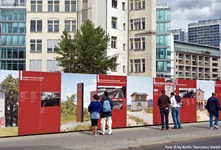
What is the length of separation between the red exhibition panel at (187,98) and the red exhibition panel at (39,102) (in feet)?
27.7

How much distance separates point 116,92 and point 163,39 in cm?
10378

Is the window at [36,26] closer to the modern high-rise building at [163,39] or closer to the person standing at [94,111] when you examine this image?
the person standing at [94,111]

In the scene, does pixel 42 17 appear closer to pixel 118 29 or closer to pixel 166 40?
pixel 118 29

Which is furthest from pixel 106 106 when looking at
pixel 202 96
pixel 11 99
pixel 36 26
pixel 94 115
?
pixel 36 26

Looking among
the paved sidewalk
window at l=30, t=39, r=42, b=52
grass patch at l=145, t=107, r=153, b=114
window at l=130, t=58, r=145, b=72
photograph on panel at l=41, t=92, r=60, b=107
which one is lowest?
the paved sidewalk

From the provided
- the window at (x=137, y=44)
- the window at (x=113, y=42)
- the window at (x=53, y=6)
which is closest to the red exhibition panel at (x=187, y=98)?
the window at (x=113, y=42)

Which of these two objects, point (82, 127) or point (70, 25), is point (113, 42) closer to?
point (70, 25)

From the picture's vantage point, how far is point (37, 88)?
56.1 ft

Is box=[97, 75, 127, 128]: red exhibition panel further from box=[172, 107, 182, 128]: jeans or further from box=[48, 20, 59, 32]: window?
box=[48, 20, 59, 32]: window

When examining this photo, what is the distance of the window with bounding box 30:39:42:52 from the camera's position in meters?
66.6

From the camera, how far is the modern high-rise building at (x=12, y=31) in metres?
95.6

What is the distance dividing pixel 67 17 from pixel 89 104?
5027 cm

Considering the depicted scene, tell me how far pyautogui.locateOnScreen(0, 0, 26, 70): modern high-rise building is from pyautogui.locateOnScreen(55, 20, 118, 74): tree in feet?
155

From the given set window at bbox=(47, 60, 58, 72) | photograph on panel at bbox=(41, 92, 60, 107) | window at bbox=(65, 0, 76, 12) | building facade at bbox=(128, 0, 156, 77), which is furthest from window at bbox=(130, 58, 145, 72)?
photograph on panel at bbox=(41, 92, 60, 107)
